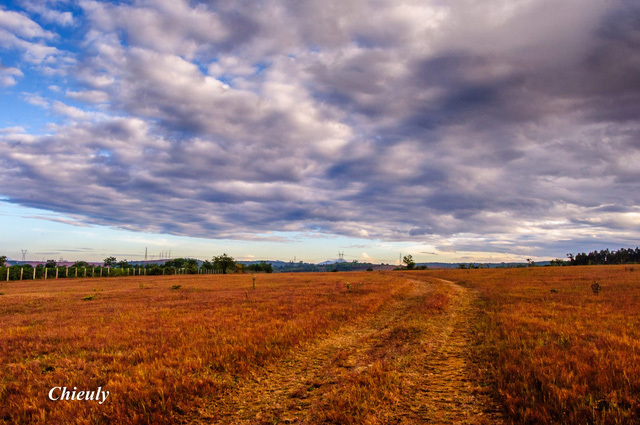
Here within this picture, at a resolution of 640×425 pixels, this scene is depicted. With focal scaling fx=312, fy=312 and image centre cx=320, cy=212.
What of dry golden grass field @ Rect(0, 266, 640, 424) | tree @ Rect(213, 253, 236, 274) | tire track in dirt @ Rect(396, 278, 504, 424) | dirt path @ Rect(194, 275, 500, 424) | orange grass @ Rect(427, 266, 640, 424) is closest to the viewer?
orange grass @ Rect(427, 266, 640, 424)

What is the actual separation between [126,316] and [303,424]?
1851cm

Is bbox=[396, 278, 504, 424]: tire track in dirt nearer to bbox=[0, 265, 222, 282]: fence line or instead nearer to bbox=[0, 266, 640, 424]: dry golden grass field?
bbox=[0, 266, 640, 424]: dry golden grass field

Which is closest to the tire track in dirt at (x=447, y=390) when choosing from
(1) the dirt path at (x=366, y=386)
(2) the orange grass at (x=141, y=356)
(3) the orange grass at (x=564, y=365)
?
(1) the dirt path at (x=366, y=386)

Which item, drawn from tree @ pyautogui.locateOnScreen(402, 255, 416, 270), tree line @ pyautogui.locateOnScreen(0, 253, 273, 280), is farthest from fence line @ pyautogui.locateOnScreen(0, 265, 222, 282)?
tree @ pyautogui.locateOnScreen(402, 255, 416, 270)

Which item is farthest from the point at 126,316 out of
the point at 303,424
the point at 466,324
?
the point at 466,324

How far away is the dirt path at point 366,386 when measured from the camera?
689cm

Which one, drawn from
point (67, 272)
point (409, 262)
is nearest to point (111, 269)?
point (67, 272)

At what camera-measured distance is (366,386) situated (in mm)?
8188

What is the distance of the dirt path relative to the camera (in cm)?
689

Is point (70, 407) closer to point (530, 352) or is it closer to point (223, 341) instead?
point (223, 341)

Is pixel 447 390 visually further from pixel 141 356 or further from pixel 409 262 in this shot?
pixel 409 262

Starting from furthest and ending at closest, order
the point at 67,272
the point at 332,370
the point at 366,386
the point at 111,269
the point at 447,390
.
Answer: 1. the point at 111,269
2. the point at 67,272
3. the point at 332,370
4. the point at 366,386
5. the point at 447,390

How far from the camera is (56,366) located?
424 inches

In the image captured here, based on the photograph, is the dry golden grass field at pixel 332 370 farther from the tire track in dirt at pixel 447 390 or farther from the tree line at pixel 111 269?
the tree line at pixel 111 269
